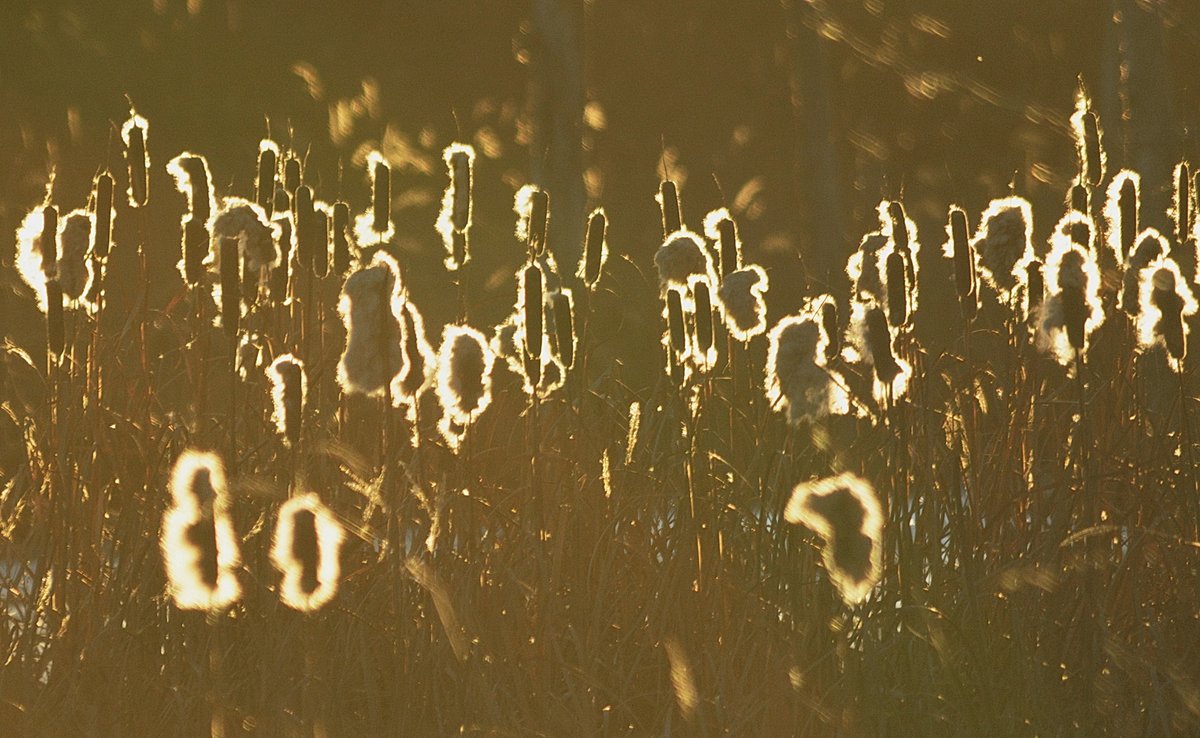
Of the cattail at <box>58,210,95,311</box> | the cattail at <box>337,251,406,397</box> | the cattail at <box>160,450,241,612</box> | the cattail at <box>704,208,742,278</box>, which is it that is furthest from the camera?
the cattail at <box>704,208,742,278</box>

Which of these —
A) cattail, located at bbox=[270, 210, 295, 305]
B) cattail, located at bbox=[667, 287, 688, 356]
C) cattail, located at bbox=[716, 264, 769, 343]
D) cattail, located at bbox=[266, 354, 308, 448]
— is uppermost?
cattail, located at bbox=[270, 210, 295, 305]

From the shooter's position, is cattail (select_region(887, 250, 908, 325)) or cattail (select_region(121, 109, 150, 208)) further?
cattail (select_region(121, 109, 150, 208))

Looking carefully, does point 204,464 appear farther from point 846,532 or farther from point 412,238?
point 412,238

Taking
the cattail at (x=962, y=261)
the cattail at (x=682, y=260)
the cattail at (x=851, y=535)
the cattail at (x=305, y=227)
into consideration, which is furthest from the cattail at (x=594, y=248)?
the cattail at (x=851, y=535)

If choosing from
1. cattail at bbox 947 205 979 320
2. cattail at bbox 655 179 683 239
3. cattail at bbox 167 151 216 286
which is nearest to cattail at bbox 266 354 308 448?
cattail at bbox 167 151 216 286

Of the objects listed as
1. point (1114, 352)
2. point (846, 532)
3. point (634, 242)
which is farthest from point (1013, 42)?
point (846, 532)

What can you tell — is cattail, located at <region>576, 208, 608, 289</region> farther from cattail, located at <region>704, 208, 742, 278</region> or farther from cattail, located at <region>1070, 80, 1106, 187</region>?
cattail, located at <region>1070, 80, 1106, 187</region>
